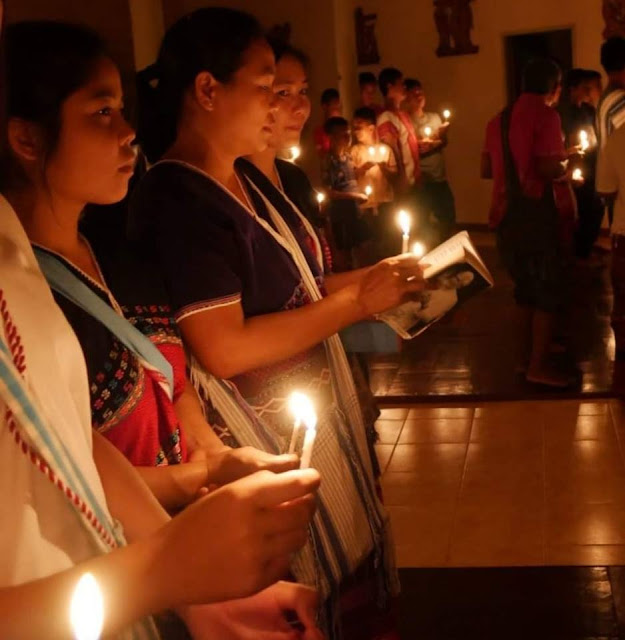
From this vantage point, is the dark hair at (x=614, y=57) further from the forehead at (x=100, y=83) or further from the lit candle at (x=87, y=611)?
the lit candle at (x=87, y=611)


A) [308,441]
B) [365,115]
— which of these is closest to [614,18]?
[365,115]

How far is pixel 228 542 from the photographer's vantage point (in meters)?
0.93

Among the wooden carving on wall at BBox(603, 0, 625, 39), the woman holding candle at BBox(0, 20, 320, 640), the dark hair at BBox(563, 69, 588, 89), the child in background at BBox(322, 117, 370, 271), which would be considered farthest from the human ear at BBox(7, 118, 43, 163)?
the wooden carving on wall at BBox(603, 0, 625, 39)

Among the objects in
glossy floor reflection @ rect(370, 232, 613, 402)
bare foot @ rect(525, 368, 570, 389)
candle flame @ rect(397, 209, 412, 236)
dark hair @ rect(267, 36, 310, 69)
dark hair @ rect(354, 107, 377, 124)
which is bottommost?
glossy floor reflection @ rect(370, 232, 613, 402)

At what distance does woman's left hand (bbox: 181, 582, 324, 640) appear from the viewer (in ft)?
3.90

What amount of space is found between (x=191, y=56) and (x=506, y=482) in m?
2.59

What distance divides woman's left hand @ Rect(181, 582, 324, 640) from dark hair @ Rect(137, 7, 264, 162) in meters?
1.02

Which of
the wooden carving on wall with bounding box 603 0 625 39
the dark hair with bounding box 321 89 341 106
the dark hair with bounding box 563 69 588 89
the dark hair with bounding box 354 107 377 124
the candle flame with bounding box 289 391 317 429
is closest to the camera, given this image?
the candle flame with bounding box 289 391 317 429

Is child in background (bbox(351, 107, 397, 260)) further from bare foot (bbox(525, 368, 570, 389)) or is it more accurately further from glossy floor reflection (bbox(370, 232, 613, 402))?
bare foot (bbox(525, 368, 570, 389))

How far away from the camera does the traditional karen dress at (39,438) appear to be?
95cm

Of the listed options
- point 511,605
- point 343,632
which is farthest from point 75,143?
point 511,605

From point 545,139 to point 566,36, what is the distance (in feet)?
21.9

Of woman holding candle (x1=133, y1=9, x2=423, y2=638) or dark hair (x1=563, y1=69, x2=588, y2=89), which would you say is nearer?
woman holding candle (x1=133, y1=9, x2=423, y2=638)

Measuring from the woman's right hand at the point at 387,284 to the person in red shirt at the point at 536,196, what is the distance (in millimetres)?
3058
